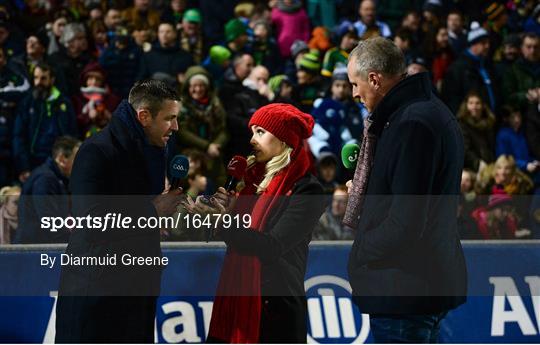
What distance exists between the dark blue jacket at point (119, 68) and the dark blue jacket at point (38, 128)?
1177 millimetres

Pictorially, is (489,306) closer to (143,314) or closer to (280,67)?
(143,314)

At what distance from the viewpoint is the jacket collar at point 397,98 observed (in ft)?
20.9

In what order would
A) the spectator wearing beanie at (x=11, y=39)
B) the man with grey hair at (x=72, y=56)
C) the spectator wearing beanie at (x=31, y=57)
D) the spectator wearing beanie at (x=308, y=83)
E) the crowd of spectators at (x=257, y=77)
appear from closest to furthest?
the crowd of spectators at (x=257, y=77) < the spectator wearing beanie at (x=31, y=57) < the man with grey hair at (x=72, y=56) < the spectator wearing beanie at (x=11, y=39) < the spectator wearing beanie at (x=308, y=83)

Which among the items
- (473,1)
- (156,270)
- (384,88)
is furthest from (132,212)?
(473,1)

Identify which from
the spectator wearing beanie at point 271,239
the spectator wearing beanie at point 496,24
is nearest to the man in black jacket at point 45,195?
the spectator wearing beanie at point 271,239

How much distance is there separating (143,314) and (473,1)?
1178 cm

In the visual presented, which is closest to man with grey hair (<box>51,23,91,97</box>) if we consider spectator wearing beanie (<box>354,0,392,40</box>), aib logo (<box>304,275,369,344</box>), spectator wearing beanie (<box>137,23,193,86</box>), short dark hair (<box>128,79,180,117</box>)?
spectator wearing beanie (<box>137,23,193,86</box>)

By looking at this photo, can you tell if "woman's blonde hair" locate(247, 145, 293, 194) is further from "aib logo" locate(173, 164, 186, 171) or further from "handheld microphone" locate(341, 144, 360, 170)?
"aib logo" locate(173, 164, 186, 171)

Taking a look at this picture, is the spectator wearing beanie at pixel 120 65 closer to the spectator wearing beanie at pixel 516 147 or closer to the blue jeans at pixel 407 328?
the spectator wearing beanie at pixel 516 147

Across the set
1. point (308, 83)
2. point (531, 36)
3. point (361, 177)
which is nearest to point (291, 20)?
point (308, 83)

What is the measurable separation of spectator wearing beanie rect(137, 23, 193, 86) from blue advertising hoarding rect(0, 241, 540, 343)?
4726mm

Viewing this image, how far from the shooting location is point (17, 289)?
9516mm

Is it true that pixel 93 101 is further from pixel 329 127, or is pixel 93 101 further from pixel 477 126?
pixel 477 126

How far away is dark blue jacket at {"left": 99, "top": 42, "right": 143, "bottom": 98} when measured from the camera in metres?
14.2
